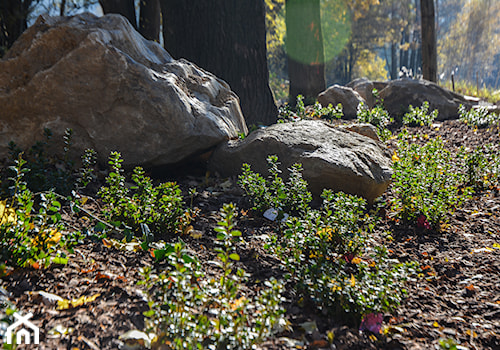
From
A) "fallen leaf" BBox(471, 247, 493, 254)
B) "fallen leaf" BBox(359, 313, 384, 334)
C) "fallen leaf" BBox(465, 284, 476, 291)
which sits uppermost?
"fallen leaf" BBox(359, 313, 384, 334)

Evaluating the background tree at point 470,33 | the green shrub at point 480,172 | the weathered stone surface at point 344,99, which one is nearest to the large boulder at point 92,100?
the green shrub at point 480,172

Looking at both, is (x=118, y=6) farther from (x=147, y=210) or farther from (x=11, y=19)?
(x=147, y=210)

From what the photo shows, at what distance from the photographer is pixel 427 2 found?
36.2ft

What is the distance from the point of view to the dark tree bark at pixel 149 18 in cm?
832

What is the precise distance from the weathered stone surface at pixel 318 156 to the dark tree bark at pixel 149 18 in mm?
5164

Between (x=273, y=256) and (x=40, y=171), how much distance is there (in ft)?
6.29

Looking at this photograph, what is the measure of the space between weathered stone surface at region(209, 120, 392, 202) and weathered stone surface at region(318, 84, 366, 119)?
3983 mm

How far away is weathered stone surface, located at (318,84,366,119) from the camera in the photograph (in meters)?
8.41

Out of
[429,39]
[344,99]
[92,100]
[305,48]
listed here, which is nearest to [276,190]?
[92,100]

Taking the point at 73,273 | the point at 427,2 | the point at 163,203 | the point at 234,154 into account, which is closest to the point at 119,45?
the point at 234,154

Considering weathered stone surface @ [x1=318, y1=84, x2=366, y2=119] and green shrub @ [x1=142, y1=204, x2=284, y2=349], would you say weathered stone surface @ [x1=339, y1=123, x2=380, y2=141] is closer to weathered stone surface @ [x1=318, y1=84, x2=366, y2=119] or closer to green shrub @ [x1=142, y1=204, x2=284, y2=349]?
weathered stone surface @ [x1=318, y1=84, x2=366, y2=119]

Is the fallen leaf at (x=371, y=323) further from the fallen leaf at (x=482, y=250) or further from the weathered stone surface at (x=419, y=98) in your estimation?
the weathered stone surface at (x=419, y=98)

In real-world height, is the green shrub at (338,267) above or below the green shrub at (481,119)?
below

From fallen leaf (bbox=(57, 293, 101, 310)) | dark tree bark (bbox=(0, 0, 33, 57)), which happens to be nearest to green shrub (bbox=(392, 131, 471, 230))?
fallen leaf (bbox=(57, 293, 101, 310))
